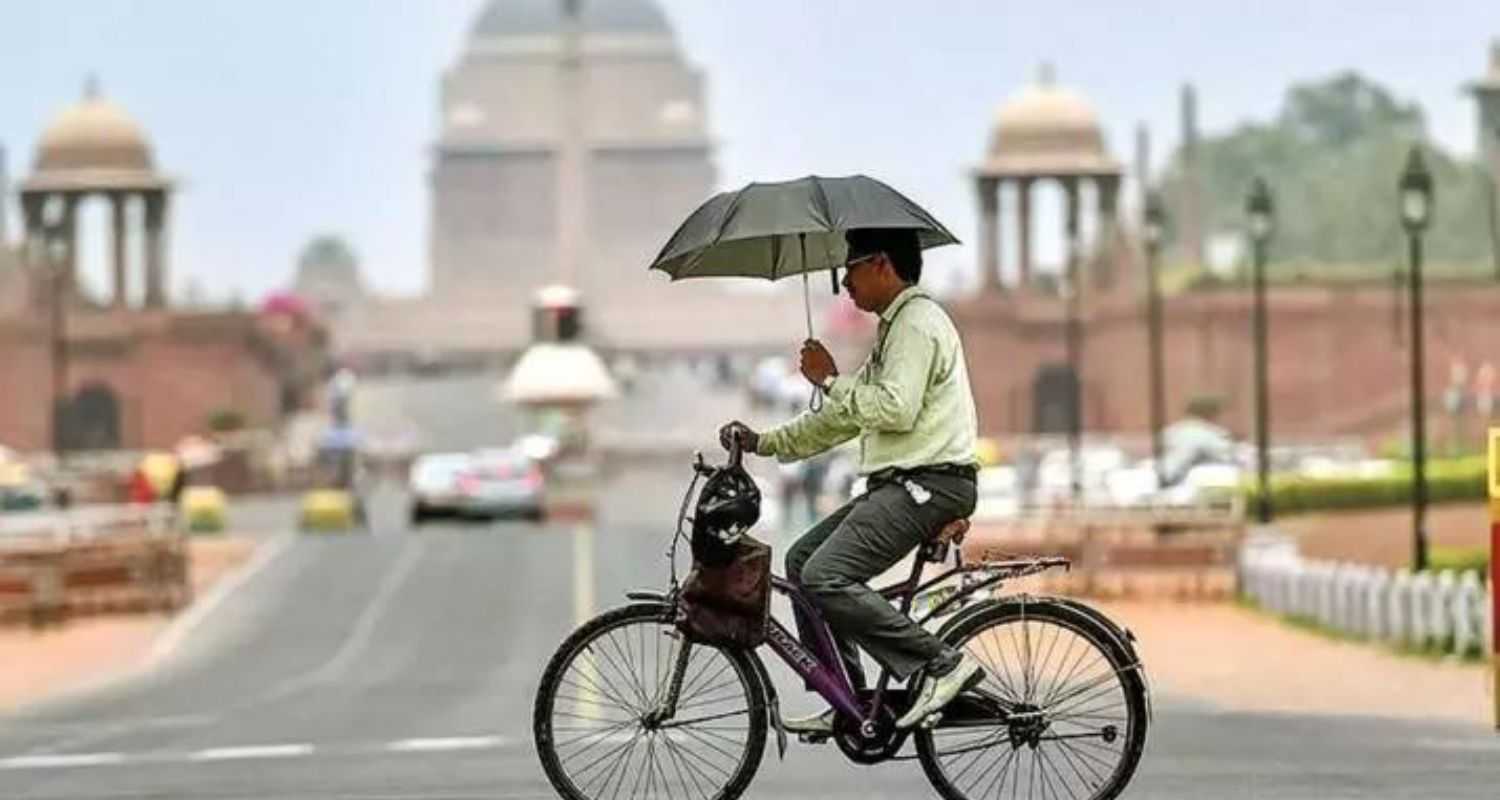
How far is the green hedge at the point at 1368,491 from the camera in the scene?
51.8 meters

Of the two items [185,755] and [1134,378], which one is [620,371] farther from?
[185,755]

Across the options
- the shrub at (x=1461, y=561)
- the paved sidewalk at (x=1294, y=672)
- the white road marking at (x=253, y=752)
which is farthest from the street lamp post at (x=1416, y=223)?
the white road marking at (x=253, y=752)

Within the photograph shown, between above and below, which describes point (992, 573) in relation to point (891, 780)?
above

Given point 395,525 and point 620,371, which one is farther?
point 620,371

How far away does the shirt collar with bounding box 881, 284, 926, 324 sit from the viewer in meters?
11.9

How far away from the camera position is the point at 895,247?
39.2ft

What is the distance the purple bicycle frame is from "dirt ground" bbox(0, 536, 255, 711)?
629 inches

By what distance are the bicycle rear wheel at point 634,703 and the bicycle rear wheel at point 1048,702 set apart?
0.52 meters

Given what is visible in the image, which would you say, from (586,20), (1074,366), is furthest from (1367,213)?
(1074,366)

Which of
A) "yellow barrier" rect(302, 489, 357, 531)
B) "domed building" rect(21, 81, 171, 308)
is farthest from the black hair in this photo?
"domed building" rect(21, 81, 171, 308)

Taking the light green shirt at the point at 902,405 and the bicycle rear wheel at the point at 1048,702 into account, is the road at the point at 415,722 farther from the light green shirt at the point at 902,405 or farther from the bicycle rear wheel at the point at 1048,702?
the light green shirt at the point at 902,405

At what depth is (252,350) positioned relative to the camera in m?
101

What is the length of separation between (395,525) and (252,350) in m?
35.3

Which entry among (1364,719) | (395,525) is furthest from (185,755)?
(395,525)
